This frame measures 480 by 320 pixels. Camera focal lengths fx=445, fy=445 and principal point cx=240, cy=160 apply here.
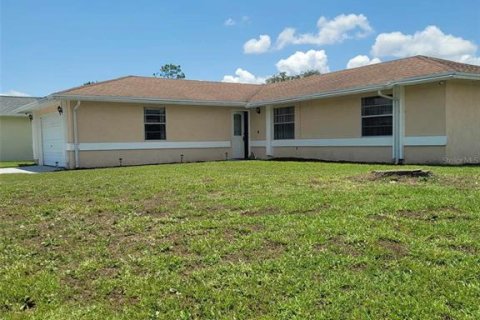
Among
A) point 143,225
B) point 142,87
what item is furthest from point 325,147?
point 143,225

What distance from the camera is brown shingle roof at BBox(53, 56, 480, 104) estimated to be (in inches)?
587

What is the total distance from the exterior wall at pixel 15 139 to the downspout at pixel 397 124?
817 inches

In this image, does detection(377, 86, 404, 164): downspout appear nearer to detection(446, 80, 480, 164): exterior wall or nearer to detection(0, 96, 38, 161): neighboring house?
detection(446, 80, 480, 164): exterior wall

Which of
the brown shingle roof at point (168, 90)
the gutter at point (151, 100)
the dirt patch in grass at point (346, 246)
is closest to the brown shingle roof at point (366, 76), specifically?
the brown shingle roof at point (168, 90)

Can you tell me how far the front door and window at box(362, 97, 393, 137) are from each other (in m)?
6.75

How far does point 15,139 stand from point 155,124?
11824 millimetres

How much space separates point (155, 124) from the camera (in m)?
18.8

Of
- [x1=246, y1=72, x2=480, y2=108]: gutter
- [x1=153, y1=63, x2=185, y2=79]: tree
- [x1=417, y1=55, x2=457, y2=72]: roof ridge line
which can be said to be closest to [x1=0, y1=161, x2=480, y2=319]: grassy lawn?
[x1=246, y1=72, x2=480, y2=108]: gutter

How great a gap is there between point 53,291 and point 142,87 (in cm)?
1664

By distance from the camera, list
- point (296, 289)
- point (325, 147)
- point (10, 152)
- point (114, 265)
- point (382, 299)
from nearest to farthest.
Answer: point (382, 299) → point (296, 289) → point (114, 265) → point (325, 147) → point (10, 152)

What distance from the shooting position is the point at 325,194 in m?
7.48

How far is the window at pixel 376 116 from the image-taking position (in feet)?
50.0

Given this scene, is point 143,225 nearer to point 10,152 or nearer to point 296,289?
point 296,289

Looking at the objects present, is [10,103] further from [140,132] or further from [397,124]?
[397,124]
